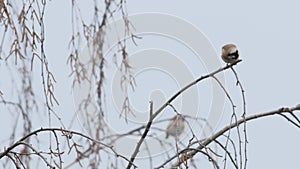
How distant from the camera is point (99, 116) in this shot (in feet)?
4.33

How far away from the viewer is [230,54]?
1.61 metres

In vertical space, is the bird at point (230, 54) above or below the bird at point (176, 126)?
above

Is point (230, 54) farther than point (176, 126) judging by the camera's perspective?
Yes

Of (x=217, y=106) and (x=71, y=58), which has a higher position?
(x=71, y=58)

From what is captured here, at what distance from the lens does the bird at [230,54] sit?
5.23 feet

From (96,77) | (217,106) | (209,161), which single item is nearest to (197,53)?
(217,106)

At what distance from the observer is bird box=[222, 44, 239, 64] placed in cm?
159

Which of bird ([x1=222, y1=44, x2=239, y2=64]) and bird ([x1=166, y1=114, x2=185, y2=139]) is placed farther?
bird ([x1=222, y1=44, x2=239, y2=64])

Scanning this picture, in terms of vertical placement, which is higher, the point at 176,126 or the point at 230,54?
the point at 230,54

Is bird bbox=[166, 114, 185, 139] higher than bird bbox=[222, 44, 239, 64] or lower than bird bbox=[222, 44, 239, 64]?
lower

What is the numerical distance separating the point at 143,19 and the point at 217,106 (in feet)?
0.98

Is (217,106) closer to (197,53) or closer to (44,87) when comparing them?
(197,53)

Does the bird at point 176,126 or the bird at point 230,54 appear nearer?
the bird at point 176,126

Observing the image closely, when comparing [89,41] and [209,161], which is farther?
[89,41]
